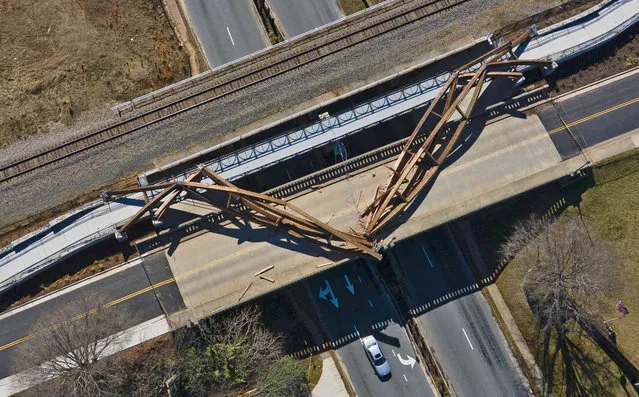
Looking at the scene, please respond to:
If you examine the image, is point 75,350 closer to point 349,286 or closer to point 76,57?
point 349,286

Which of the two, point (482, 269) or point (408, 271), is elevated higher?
point (408, 271)

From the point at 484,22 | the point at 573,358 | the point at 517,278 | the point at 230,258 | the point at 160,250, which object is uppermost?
the point at 484,22

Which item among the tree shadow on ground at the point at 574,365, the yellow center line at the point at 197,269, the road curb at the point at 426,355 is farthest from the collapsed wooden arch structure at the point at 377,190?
the tree shadow on ground at the point at 574,365

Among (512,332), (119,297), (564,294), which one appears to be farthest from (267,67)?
(564,294)

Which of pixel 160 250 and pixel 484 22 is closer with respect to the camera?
pixel 160 250

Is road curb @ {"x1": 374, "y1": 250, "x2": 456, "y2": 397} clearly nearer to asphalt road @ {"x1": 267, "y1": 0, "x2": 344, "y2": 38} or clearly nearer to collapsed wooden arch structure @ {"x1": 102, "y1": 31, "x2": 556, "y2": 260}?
collapsed wooden arch structure @ {"x1": 102, "y1": 31, "x2": 556, "y2": 260}

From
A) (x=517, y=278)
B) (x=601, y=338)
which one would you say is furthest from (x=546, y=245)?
(x=601, y=338)

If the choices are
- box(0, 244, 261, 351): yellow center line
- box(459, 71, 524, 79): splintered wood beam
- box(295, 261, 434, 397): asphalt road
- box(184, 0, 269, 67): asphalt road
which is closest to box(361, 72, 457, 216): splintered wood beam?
box(459, 71, 524, 79): splintered wood beam

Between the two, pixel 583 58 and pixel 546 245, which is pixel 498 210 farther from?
pixel 583 58
